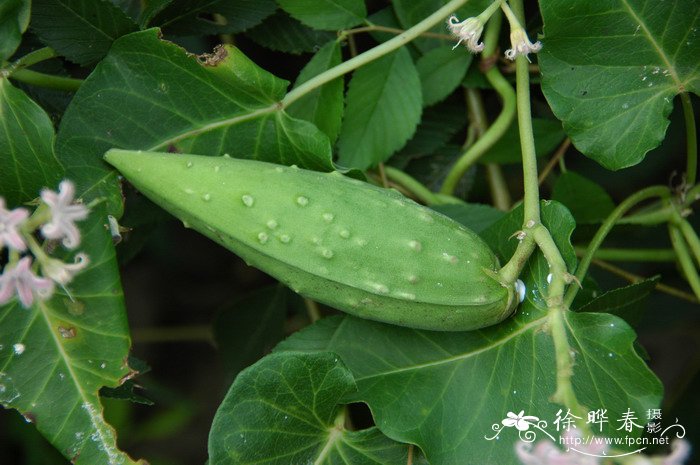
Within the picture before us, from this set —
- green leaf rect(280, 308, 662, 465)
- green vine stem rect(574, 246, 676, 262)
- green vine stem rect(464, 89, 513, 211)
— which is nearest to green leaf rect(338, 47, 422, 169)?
green vine stem rect(464, 89, 513, 211)

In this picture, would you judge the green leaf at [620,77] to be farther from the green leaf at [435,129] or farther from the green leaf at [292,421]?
the green leaf at [292,421]

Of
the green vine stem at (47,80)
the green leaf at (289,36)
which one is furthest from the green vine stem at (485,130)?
the green vine stem at (47,80)

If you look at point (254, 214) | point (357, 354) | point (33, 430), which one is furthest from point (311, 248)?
point (33, 430)

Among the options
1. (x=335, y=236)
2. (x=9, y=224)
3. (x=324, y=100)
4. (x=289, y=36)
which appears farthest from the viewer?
(x=289, y=36)

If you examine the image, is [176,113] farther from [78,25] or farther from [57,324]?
[57,324]

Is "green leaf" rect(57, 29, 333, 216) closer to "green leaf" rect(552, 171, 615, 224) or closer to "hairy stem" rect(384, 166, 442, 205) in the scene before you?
"hairy stem" rect(384, 166, 442, 205)

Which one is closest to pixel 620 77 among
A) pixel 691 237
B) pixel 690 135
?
pixel 690 135
